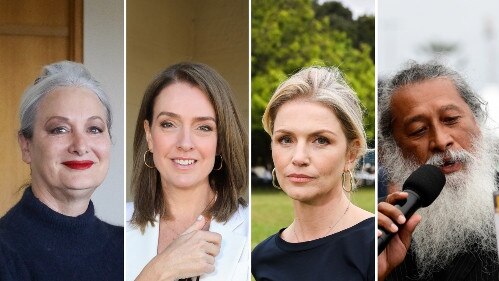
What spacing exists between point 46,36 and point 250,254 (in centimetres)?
187

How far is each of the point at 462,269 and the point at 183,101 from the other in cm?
188

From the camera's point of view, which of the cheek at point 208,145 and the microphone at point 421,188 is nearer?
the microphone at point 421,188

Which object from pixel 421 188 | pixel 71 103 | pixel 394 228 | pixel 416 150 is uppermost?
pixel 71 103

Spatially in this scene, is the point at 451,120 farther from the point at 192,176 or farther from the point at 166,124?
the point at 166,124

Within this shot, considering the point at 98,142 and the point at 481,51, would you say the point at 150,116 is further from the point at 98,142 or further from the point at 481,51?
the point at 481,51

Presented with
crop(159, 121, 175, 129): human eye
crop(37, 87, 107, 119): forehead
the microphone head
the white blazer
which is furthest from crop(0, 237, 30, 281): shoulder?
the microphone head

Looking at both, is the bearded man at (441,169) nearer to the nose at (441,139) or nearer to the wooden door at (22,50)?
the nose at (441,139)

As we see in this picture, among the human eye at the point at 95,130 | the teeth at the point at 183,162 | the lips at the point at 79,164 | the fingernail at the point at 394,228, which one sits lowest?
the fingernail at the point at 394,228

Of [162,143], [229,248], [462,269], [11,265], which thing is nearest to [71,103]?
[162,143]

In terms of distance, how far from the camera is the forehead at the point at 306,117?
6305mm

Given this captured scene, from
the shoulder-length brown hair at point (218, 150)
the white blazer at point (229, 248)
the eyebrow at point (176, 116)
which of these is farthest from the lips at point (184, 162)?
the white blazer at point (229, 248)

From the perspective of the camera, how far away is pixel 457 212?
6.34 meters

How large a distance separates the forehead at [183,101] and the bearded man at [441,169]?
1032 millimetres

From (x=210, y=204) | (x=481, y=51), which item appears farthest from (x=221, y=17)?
(x=481, y=51)
